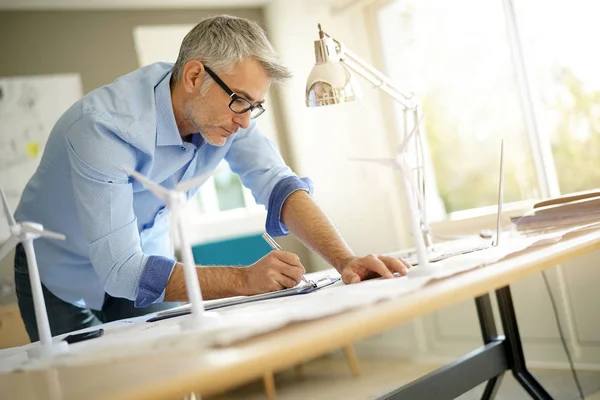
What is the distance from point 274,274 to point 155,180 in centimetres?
47

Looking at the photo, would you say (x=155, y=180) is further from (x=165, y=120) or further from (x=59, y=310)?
(x=59, y=310)

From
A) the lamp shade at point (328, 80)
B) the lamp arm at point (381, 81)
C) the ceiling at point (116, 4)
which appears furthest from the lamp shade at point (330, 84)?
the ceiling at point (116, 4)

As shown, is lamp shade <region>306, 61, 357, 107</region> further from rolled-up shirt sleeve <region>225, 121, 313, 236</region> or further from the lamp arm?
rolled-up shirt sleeve <region>225, 121, 313, 236</region>

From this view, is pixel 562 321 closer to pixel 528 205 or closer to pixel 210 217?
pixel 528 205

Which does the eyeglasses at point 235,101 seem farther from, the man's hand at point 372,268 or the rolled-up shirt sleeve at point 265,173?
the man's hand at point 372,268

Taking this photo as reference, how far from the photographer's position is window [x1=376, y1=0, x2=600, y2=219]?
3.01 m

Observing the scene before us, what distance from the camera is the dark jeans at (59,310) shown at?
1855 mm

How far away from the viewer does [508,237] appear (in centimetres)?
181

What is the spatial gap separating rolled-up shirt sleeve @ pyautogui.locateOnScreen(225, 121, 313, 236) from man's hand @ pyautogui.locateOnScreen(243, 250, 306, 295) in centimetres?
42

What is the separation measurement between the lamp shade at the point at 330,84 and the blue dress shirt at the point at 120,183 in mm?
257

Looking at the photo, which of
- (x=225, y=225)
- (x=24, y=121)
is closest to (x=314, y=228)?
(x=225, y=225)

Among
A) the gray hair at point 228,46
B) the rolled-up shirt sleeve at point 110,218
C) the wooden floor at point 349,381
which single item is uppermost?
the gray hair at point 228,46

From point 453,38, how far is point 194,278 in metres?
2.89

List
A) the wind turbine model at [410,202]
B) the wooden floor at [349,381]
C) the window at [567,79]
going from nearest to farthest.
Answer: the wind turbine model at [410,202]
the window at [567,79]
the wooden floor at [349,381]
